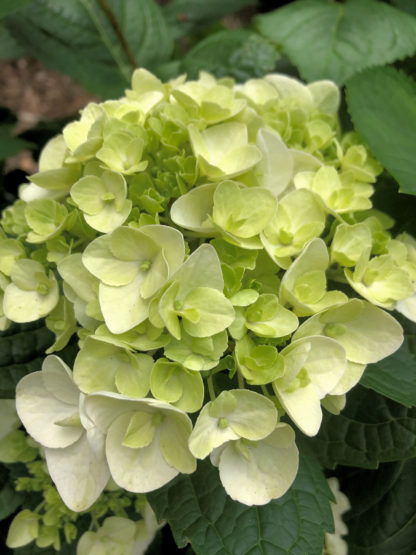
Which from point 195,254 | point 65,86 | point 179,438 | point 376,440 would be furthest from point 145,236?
point 65,86

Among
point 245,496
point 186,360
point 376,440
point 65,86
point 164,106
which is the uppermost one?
point 164,106

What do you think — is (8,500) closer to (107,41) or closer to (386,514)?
(386,514)

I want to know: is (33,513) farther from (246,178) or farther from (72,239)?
(246,178)

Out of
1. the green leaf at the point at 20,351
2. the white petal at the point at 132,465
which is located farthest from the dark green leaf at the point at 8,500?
the white petal at the point at 132,465

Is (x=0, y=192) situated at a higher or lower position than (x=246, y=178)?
lower

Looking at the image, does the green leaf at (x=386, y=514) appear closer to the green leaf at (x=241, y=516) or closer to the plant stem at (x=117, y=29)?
the green leaf at (x=241, y=516)

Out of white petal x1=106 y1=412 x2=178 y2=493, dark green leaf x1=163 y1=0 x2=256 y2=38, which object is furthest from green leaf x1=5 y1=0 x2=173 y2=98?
white petal x1=106 y1=412 x2=178 y2=493
